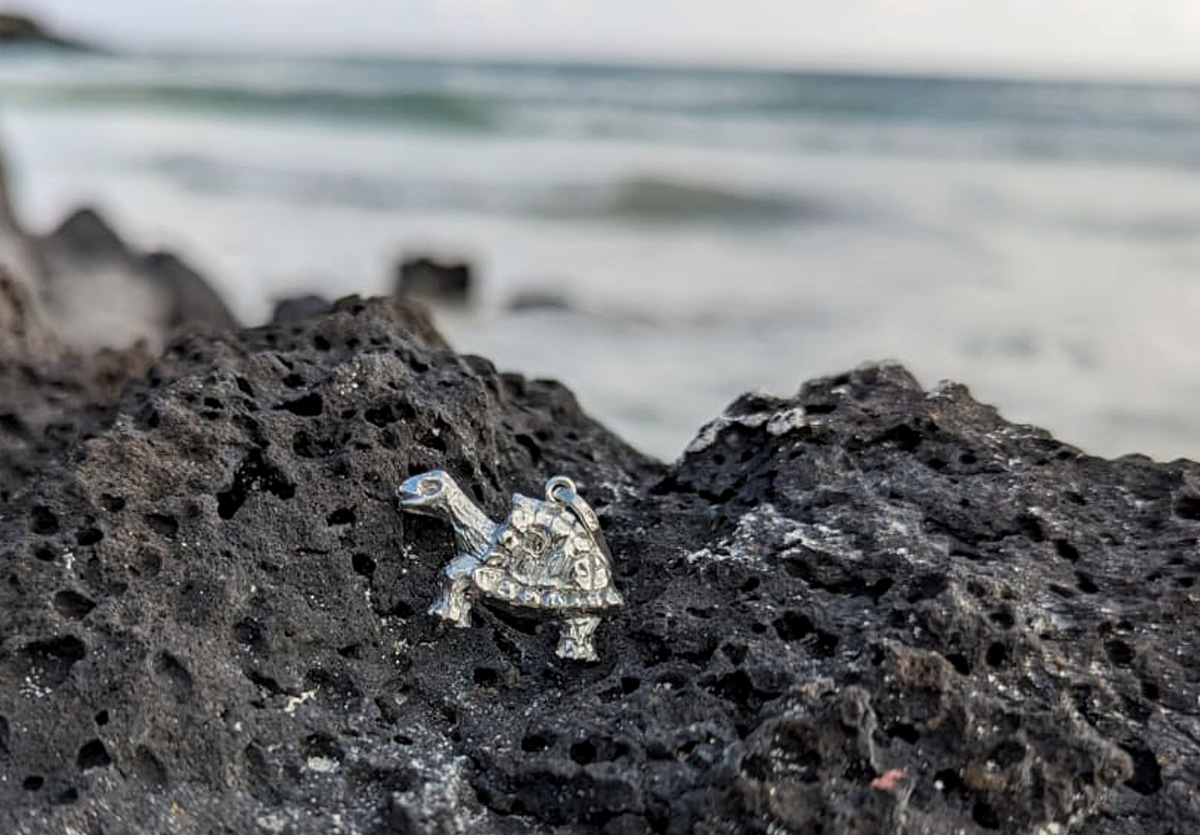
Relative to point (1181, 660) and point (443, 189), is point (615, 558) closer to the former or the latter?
point (1181, 660)

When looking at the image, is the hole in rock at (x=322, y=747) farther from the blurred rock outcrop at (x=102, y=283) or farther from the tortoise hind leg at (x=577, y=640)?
the blurred rock outcrop at (x=102, y=283)

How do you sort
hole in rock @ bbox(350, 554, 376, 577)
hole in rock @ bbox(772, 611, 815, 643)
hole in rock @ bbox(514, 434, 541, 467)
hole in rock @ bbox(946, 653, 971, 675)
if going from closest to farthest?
hole in rock @ bbox(946, 653, 971, 675) → hole in rock @ bbox(772, 611, 815, 643) → hole in rock @ bbox(350, 554, 376, 577) → hole in rock @ bbox(514, 434, 541, 467)

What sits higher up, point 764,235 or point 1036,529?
point 1036,529

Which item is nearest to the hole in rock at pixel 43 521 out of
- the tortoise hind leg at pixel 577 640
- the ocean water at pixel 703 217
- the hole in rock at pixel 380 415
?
the hole in rock at pixel 380 415

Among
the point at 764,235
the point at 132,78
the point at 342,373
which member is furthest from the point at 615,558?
the point at 132,78

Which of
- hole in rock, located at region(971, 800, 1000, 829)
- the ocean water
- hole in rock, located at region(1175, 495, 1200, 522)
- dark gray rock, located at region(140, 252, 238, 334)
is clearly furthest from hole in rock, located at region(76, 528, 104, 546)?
dark gray rock, located at region(140, 252, 238, 334)

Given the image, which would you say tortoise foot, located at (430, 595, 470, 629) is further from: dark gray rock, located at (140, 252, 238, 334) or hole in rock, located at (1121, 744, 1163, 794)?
dark gray rock, located at (140, 252, 238, 334)
